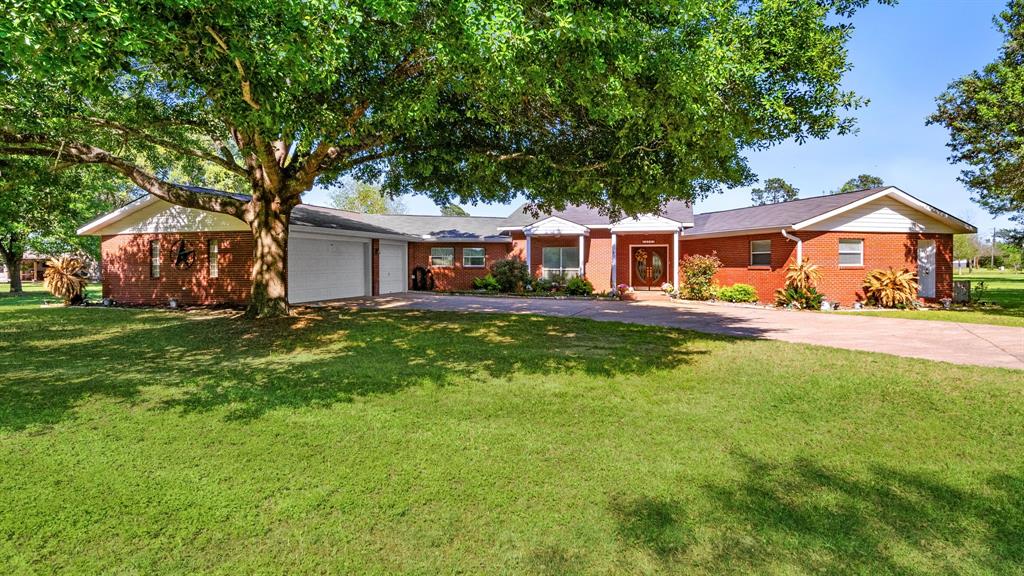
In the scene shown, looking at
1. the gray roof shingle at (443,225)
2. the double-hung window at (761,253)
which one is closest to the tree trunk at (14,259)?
the gray roof shingle at (443,225)

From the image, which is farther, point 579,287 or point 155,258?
point 579,287

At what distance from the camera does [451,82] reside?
7.95 meters

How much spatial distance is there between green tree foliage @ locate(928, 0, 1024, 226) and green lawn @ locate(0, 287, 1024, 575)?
11.2 meters

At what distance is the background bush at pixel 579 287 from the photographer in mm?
21922

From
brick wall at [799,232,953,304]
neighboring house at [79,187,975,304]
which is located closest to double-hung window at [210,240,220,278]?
neighboring house at [79,187,975,304]

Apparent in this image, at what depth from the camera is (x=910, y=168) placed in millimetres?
27047

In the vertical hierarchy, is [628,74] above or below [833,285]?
above

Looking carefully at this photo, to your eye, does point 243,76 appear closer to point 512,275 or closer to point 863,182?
point 512,275

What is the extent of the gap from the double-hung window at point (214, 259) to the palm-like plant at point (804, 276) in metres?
19.8

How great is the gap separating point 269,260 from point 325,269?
6.98m

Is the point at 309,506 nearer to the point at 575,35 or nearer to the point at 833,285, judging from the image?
the point at 575,35

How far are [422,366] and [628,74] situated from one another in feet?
16.6

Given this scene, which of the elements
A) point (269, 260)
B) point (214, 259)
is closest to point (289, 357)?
point (269, 260)

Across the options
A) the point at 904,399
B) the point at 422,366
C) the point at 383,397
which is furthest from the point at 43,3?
the point at 904,399
